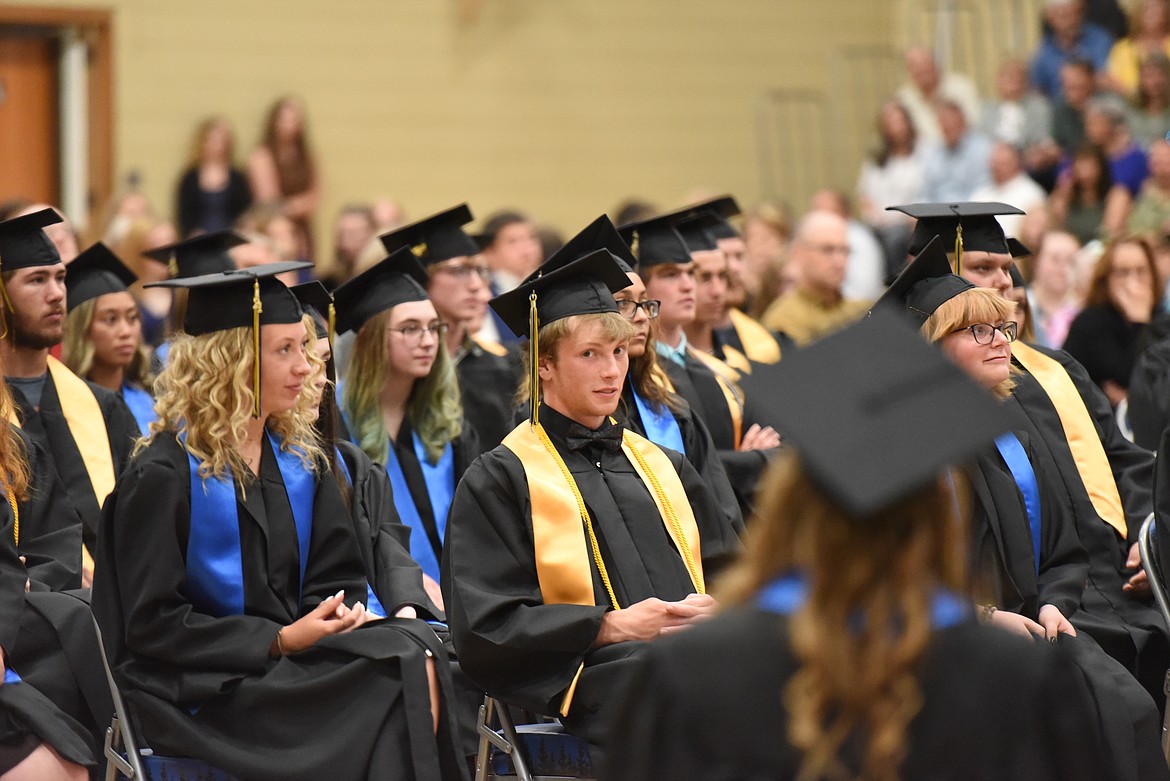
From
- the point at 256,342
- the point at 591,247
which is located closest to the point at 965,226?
the point at 591,247

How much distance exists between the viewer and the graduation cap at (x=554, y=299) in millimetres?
4367

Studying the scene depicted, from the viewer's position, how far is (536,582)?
13.5 feet

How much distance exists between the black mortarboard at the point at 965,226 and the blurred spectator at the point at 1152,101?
542 cm

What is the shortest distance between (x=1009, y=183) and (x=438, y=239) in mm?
6001

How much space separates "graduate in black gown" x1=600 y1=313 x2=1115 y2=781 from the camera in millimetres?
2010

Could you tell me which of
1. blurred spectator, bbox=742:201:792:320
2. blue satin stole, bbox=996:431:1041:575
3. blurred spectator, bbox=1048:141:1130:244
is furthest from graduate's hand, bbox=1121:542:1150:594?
blurred spectator, bbox=1048:141:1130:244

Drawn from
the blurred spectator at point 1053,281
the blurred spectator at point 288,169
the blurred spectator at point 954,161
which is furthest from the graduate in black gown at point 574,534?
the blurred spectator at point 288,169

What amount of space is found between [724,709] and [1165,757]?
2689 millimetres

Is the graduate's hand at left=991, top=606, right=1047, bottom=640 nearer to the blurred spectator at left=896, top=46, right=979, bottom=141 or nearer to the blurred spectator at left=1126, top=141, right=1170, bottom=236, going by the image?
the blurred spectator at left=1126, top=141, right=1170, bottom=236

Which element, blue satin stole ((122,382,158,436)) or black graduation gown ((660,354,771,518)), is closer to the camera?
black graduation gown ((660,354,771,518))

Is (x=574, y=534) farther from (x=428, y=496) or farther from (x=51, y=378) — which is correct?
(x=51, y=378)

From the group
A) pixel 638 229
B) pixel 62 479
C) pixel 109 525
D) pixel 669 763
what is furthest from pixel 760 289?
pixel 669 763

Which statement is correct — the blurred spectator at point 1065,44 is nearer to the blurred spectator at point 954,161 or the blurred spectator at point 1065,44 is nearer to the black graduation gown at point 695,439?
the blurred spectator at point 954,161

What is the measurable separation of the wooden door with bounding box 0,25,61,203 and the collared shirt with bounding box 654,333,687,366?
7466mm
